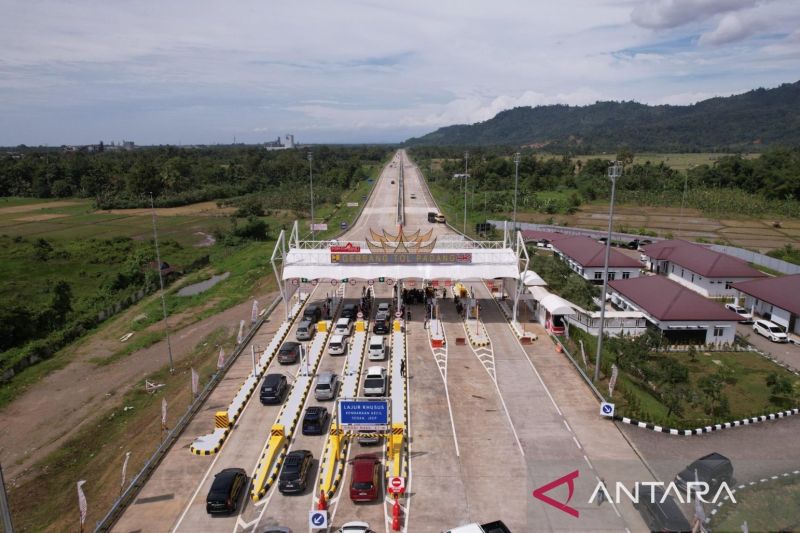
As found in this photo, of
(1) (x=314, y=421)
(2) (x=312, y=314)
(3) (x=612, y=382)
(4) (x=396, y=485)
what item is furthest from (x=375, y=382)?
(2) (x=312, y=314)

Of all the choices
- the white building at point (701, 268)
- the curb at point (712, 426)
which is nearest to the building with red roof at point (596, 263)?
the white building at point (701, 268)

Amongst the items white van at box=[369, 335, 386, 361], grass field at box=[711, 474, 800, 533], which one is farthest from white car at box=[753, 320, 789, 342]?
white van at box=[369, 335, 386, 361]

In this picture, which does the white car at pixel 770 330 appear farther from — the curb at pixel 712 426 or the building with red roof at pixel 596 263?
the building with red roof at pixel 596 263

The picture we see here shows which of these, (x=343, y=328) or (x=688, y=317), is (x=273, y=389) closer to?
(x=343, y=328)

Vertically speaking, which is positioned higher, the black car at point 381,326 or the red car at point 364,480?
the black car at point 381,326

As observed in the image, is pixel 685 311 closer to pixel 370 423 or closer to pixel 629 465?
pixel 629 465
